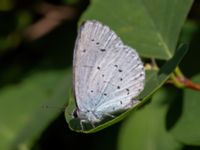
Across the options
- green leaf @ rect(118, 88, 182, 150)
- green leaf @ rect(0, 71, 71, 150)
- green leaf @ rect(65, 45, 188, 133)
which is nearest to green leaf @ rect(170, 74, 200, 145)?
green leaf @ rect(65, 45, 188, 133)

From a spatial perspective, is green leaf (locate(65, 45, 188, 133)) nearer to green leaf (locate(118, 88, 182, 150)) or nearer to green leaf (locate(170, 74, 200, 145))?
green leaf (locate(170, 74, 200, 145))

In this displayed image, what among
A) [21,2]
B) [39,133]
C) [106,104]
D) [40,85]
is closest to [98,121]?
[106,104]

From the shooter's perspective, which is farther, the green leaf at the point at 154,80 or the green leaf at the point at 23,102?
the green leaf at the point at 23,102

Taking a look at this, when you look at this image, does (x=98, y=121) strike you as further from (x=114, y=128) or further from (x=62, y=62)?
(x=62, y=62)

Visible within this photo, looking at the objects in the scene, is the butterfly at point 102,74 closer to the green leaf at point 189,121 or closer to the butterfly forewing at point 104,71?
the butterfly forewing at point 104,71

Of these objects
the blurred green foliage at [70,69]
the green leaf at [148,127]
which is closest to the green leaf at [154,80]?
the blurred green foliage at [70,69]

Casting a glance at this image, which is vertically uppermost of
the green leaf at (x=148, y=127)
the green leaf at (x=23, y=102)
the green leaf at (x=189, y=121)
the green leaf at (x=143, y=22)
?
the green leaf at (x=143, y=22)
